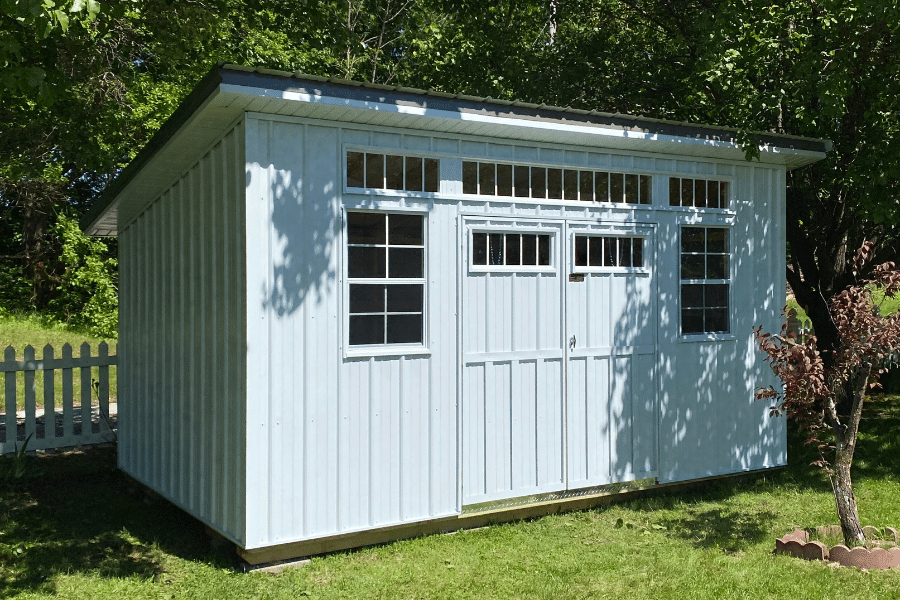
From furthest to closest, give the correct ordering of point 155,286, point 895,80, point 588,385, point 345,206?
point 895,80 < point 155,286 < point 588,385 < point 345,206

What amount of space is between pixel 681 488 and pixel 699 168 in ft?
9.60

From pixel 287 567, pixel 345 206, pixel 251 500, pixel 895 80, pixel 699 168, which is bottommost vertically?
pixel 287 567

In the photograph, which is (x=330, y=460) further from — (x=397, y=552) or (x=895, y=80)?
(x=895, y=80)

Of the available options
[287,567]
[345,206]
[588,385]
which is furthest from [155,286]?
[588,385]

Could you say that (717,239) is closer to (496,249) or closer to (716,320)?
(716,320)

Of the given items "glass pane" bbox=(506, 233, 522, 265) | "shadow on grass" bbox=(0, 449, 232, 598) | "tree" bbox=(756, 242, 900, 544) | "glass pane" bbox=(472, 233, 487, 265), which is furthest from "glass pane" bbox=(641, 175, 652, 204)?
"shadow on grass" bbox=(0, 449, 232, 598)

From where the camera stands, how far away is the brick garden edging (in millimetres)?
5094

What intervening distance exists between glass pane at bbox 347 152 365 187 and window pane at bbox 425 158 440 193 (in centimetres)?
Result: 53

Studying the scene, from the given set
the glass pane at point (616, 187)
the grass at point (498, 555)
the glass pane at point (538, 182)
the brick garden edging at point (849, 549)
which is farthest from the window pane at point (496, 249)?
the brick garden edging at point (849, 549)

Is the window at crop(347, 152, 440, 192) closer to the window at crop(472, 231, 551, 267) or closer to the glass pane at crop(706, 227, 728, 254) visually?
the window at crop(472, 231, 551, 267)

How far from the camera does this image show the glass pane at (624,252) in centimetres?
697

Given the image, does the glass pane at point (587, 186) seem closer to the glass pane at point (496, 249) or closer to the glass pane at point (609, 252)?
the glass pane at point (609, 252)

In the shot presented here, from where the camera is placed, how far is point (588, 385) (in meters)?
6.74

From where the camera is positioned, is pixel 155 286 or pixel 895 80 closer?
pixel 155 286
